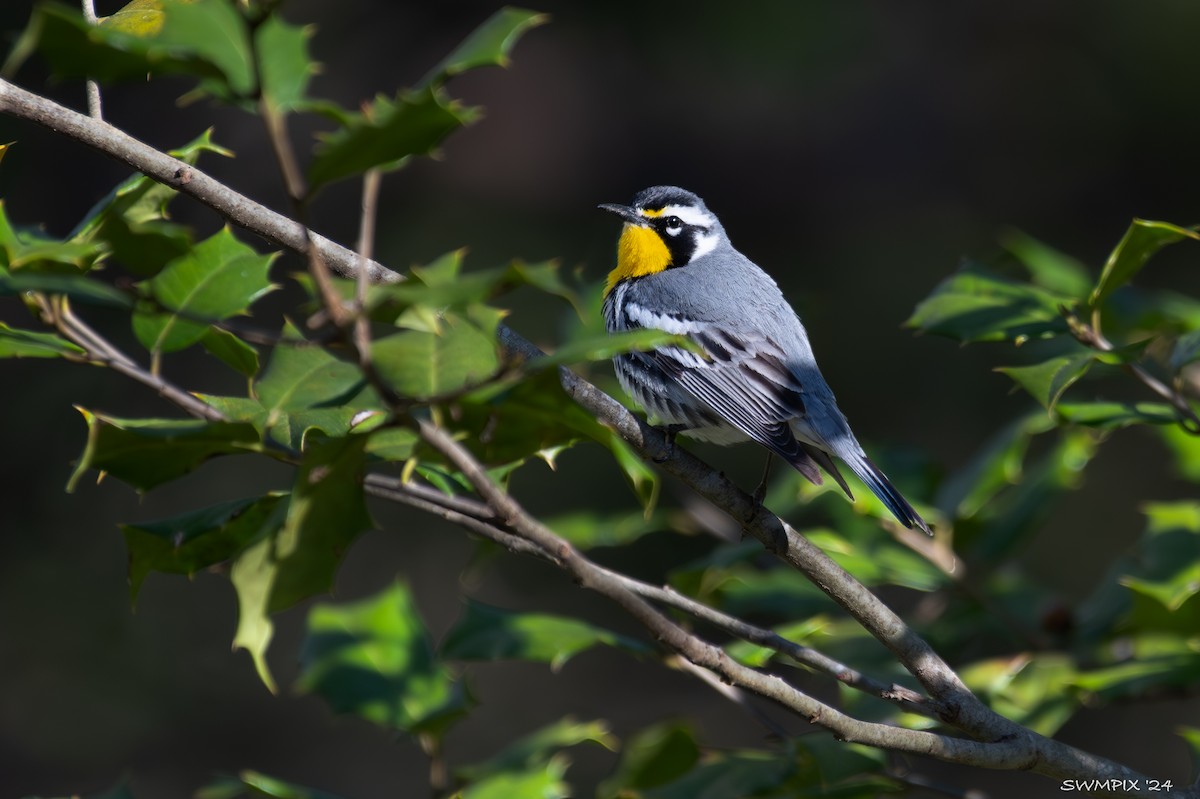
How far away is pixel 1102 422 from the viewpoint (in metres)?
2.18

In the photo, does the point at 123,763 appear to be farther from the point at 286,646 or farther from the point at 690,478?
the point at 690,478

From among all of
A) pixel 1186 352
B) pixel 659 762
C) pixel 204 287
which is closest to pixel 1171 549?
pixel 1186 352

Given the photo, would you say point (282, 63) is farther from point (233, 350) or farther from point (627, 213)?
point (627, 213)

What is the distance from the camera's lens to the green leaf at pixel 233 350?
1.75 m

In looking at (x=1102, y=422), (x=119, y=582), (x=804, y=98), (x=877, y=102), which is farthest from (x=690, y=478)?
(x=877, y=102)

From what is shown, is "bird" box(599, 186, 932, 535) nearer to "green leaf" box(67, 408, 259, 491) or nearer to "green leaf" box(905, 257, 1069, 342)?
"green leaf" box(905, 257, 1069, 342)

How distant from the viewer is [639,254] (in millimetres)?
3580

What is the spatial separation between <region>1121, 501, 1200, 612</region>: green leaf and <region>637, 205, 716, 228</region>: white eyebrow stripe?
5.56 ft

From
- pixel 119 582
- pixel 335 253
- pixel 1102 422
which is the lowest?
pixel 119 582

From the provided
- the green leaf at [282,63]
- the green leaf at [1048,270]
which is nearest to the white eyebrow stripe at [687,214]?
the green leaf at [1048,270]

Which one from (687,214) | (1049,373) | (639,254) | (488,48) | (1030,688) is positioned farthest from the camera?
(687,214)

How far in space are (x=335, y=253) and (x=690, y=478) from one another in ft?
2.13

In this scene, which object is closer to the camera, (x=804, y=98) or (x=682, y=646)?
(x=682, y=646)

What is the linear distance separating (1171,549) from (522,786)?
1464 mm
